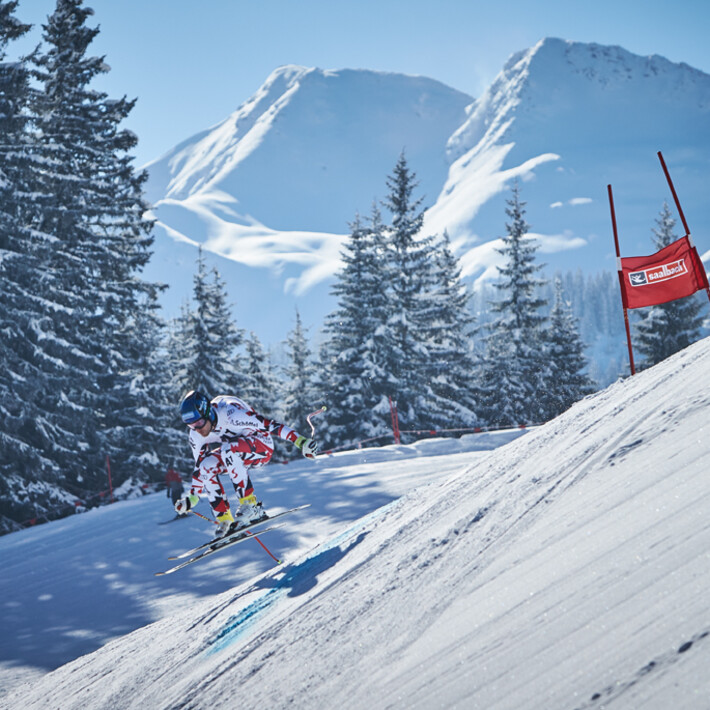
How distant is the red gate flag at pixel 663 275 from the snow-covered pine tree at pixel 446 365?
61.6ft

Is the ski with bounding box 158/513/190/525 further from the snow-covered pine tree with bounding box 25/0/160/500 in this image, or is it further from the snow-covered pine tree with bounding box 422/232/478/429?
the snow-covered pine tree with bounding box 422/232/478/429

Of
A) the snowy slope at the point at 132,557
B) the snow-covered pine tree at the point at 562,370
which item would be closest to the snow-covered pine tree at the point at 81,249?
the snowy slope at the point at 132,557

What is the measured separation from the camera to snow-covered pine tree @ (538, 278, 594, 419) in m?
28.0

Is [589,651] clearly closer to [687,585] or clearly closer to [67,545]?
[687,585]

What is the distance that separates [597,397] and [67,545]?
8.98 m

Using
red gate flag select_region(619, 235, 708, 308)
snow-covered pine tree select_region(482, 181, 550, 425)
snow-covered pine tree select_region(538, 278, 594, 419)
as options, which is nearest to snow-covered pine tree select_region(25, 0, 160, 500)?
red gate flag select_region(619, 235, 708, 308)

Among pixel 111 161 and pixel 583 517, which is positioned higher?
pixel 111 161

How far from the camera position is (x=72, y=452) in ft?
54.2

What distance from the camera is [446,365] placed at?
27703 millimetres

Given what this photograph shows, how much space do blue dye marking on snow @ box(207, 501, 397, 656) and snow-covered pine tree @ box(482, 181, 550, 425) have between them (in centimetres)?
2337

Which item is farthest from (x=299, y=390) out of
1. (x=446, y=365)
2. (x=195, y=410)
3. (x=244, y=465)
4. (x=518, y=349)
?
(x=195, y=410)

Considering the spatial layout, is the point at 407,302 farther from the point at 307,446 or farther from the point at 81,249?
the point at 307,446

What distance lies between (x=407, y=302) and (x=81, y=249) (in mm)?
14150

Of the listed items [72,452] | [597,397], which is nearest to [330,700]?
[597,397]
